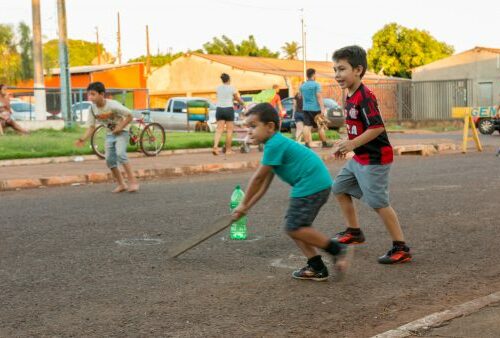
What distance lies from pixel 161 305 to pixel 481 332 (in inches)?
74.2

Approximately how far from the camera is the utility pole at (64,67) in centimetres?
2512

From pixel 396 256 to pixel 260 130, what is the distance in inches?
59.4

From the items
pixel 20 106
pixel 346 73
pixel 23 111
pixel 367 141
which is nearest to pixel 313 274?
pixel 367 141

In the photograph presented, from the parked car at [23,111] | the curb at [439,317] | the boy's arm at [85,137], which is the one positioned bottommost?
the curb at [439,317]

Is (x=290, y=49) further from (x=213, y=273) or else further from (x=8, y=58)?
(x=213, y=273)

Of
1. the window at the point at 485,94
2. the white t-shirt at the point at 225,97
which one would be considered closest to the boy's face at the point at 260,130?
the white t-shirt at the point at 225,97

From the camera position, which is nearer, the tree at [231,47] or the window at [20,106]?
the window at [20,106]

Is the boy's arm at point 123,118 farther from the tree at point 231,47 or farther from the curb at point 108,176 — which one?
the tree at point 231,47

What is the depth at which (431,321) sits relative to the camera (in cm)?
424

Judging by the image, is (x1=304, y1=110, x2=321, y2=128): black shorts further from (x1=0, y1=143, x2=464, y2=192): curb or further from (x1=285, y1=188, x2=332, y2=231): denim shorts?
(x1=285, y1=188, x2=332, y2=231): denim shorts

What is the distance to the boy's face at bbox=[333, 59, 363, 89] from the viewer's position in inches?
225

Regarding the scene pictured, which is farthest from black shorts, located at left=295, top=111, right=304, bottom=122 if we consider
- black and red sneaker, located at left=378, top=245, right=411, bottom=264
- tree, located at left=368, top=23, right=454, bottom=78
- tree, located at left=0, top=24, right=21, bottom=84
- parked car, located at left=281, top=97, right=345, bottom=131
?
tree, located at left=368, top=23, right=454, bottom=78

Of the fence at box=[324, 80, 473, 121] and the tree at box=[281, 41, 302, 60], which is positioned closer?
the fence at box=[324, 80, 473, 121]

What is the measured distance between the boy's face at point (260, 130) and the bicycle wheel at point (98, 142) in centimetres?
1084
